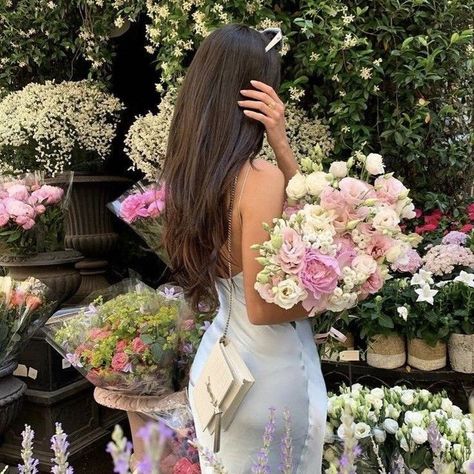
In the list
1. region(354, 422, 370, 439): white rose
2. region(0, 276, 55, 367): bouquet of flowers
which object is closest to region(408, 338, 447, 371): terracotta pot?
region(354, 422, 370, 439): white rose

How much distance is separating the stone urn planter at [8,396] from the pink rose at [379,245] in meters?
1.82

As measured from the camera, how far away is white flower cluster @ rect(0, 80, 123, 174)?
11.7 feet

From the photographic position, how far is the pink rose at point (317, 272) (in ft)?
4.17

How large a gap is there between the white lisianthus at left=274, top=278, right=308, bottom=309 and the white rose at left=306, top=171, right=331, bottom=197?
0.83 ft

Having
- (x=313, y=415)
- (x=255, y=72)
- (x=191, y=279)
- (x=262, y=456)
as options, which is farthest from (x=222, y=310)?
(x=262, y=456)

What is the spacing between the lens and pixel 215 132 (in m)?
1.45

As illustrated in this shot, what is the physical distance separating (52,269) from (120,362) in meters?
1.53

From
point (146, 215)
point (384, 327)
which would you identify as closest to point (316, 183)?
point (146, 215)

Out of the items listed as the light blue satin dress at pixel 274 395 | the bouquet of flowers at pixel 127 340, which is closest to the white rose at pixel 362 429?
the light blue satin dress at pixel 274 395

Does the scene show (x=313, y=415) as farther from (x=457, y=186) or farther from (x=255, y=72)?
(x=457, y=186)

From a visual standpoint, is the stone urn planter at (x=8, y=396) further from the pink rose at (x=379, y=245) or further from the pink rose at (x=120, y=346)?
the pink rose at (x=379, y=245)

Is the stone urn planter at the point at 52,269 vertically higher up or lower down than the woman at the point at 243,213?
lower down

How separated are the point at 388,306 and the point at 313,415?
1.21 m

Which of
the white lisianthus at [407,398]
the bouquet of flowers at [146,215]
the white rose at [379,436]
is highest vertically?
the bouquet of flowers at [146,215]
